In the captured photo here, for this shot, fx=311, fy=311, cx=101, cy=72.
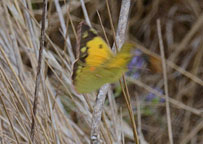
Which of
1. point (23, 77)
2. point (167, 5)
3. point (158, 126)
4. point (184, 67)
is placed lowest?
point (23, 77)

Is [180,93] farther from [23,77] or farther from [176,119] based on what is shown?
[23,77]

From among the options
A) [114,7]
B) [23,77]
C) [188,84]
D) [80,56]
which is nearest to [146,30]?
[114,7]

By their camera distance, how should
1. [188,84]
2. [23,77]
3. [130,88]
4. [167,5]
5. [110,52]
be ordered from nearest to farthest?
[110,52] → [23,77] → [130,88] → [188,84] → [167,5]

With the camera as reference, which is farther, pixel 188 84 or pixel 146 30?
pixel 146 30

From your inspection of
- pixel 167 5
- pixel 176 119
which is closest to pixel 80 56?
pixel 176 119

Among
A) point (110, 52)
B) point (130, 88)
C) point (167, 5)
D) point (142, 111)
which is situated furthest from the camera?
point (167, 5)

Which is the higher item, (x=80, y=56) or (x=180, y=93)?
(x=180, y=93)

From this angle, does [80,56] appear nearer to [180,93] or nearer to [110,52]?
[110,52]
